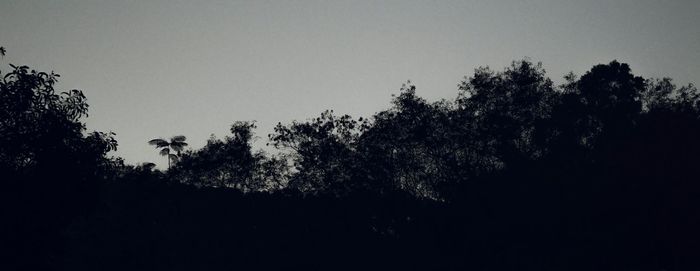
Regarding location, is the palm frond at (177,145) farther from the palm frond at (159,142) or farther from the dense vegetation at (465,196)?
the dense vegetation at (465,196)

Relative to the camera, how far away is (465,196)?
34844mm

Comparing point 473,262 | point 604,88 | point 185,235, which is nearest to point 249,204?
point 185,235

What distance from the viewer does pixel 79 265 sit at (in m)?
31.0

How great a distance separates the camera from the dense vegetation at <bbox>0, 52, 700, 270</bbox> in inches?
1112

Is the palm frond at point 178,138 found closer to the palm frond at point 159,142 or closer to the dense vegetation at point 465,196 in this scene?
the palm frond at point 159,142

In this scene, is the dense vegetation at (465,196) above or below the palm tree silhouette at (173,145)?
below

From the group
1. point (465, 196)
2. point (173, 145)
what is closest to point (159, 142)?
point (173, 145)

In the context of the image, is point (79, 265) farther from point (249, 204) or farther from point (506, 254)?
point (506, 254)

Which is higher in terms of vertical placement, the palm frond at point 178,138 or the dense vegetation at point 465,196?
the palm frond at point 178,138

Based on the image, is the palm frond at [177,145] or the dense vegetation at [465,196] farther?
the palm frond at [177,145]

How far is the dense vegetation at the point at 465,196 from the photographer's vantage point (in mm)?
28250

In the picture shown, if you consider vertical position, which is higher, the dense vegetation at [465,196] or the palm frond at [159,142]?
the palm frond at [159,142]

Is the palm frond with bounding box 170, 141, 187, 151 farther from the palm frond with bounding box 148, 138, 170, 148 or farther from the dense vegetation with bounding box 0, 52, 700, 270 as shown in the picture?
the dense vegetation with bounding box 0, 52, 700, 270

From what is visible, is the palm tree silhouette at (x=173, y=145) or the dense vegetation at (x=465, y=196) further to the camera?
the palm tree silhouette at (x=173, y=145)
